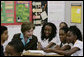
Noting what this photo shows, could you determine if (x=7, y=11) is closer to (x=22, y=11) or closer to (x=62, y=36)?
(x=22, y=11)

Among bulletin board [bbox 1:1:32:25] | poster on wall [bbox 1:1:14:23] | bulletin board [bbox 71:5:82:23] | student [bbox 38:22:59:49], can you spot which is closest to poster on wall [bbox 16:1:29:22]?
bulletin board [bbox 1:1:32:25]

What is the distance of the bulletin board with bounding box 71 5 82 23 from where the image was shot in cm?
360

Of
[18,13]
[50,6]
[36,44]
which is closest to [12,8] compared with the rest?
[18,13]

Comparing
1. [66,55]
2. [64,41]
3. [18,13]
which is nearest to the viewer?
[66,55]

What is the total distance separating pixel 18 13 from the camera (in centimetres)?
372

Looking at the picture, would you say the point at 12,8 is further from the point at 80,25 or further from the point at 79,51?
the point at 79,51

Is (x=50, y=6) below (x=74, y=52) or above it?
above

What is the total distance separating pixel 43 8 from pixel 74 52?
2.09 m

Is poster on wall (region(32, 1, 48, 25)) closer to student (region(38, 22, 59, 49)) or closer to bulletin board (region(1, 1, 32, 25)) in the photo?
bulletin board (region(1, 1, 32, 25))

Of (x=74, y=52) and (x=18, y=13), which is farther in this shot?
(x=18, y=13)

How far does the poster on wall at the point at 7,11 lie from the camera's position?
3.63 meters

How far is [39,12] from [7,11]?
0.61 m

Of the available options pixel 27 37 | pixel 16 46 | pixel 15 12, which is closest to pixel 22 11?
pixel 15 12

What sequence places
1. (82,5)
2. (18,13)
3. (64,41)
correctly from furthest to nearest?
(18,13) < (82,5) < (64,41)
